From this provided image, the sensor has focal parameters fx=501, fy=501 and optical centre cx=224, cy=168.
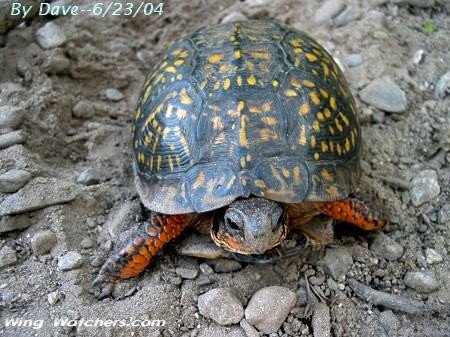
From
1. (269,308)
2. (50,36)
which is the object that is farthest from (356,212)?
(50,36)

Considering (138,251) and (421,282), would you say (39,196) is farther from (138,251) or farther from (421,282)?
(421,282)

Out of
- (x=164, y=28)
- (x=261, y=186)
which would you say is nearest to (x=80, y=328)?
(x=261, y=186)

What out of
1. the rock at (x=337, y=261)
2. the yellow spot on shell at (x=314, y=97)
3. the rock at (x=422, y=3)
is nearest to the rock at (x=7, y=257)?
the rock at (x=337, y=261)

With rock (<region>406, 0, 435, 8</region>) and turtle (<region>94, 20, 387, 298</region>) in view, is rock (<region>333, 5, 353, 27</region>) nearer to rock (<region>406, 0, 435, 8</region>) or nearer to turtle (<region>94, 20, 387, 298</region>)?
rock (<region>406, 0, 435, 8</region>)

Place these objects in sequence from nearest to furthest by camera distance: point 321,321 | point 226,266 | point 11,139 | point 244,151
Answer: point 244,151 → point 321,321 → point 226,266 → point 11,139

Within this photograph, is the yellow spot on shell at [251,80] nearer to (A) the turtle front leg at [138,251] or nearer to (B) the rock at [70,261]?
(A) the turtle front leg at [138,251]

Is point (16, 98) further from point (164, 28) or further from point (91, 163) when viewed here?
point (164, 28)

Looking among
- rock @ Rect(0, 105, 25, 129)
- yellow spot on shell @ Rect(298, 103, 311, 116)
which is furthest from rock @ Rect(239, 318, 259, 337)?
rock @ Rect(0, 105, 25, 129)
